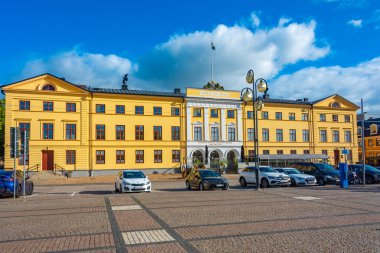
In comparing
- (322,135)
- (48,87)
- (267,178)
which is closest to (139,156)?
(48,87)

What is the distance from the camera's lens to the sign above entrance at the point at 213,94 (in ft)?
164

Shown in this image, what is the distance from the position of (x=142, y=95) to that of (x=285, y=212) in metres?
38.0

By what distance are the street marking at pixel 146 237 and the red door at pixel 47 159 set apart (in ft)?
124

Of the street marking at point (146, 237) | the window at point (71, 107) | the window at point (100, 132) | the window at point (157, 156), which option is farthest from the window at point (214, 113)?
the street marking at point (146, 237)

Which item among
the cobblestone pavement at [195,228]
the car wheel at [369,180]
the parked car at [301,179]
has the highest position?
the cobblestone pavement at [195,228]

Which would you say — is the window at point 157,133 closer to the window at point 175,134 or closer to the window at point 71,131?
the window at point 175,134

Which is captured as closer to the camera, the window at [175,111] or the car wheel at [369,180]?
the car wheel at [369,180]

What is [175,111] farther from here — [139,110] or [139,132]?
[139,132]

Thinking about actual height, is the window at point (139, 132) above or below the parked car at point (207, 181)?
above

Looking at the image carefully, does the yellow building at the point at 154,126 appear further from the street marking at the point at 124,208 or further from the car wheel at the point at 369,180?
the street marking at the point at 124,208

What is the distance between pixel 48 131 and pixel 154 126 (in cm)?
1372

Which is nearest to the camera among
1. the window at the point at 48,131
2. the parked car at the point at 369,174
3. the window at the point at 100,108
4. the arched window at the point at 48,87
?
the parked car at the point at 369,174

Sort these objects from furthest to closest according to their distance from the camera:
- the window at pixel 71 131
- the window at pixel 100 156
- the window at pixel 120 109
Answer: the window at pixel 120 109 < the window at pixel 100 156 < the window at pixel 71 131

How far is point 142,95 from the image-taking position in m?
47.7
